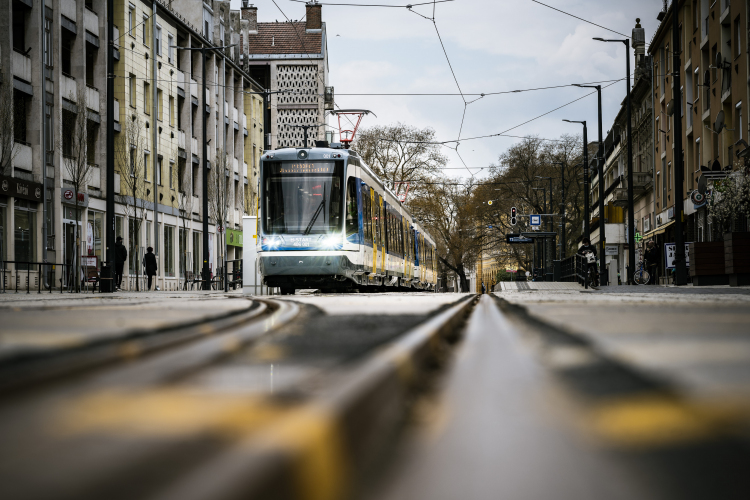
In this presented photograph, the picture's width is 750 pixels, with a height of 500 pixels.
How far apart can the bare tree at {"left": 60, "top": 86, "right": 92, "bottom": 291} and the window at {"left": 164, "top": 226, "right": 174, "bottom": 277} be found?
388 inches

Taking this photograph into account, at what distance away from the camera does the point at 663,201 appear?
4816 centimetres

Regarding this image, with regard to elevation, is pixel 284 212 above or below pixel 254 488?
above

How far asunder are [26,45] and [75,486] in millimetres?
31956

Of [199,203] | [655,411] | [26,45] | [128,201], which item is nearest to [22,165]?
[26,45]

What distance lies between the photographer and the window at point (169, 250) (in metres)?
42.1

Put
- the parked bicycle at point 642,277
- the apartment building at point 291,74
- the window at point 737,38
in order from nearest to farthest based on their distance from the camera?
the window at point 737,38 → the parked bicycle at point 642,277 → the apartment building at point 291,74

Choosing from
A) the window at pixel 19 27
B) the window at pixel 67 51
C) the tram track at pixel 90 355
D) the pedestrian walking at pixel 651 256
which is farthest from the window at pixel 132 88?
the tram track at pixel 90 355

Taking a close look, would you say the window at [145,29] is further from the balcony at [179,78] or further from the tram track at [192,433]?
the tram track at [192,433]

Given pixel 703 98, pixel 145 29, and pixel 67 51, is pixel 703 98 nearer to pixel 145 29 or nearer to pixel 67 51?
pixel 145 29

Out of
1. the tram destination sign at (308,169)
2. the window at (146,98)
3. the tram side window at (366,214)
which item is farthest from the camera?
the window at (146,98)

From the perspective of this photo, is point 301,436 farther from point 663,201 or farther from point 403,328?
point 663,201

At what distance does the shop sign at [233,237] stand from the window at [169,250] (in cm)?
953

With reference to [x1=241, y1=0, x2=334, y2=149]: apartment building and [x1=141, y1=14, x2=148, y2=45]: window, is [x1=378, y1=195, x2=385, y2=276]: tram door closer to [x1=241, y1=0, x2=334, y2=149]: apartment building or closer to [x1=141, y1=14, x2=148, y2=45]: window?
[x1=141, y1=14, x2=148, y2=45]: window

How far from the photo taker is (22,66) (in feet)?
94.6
